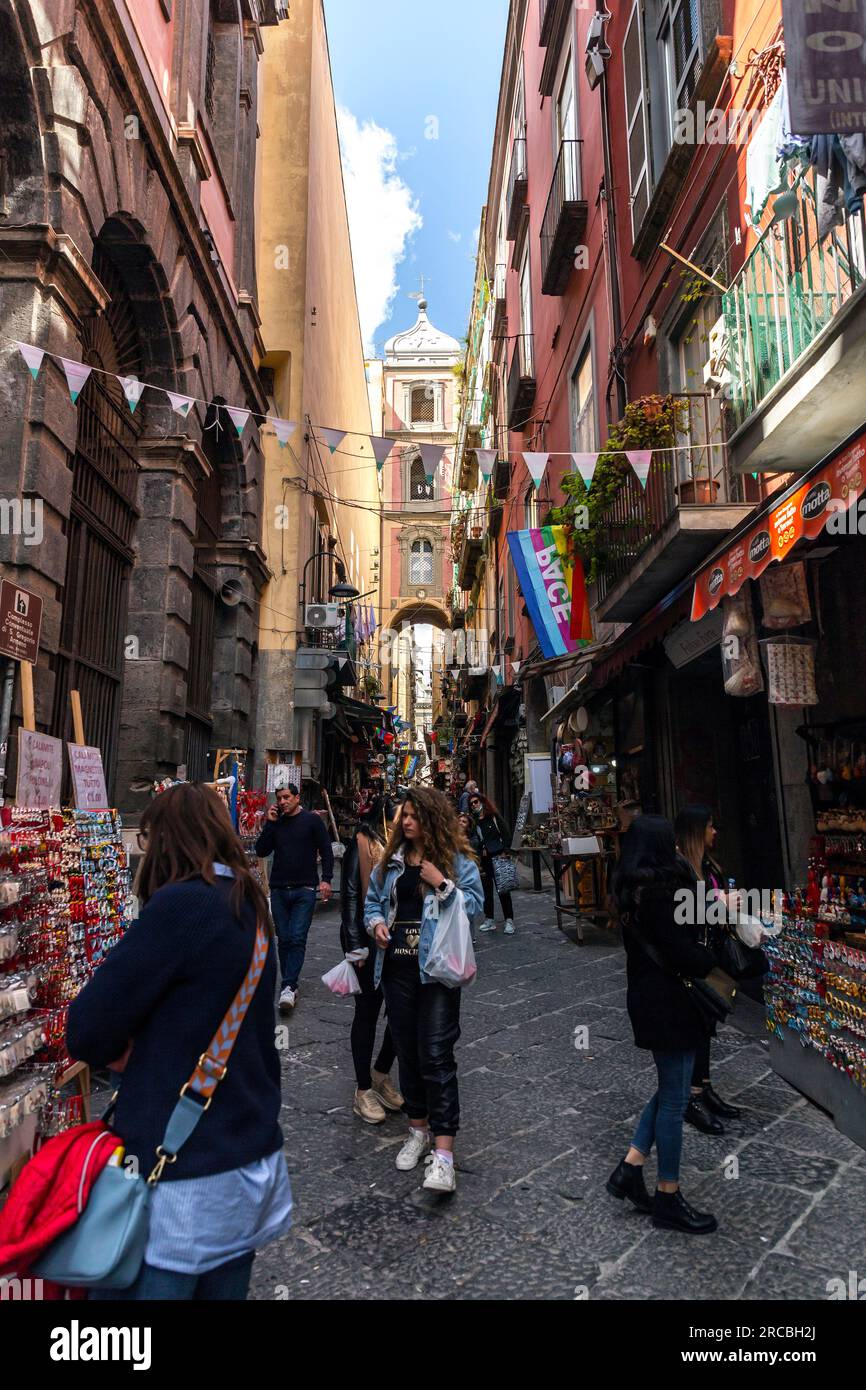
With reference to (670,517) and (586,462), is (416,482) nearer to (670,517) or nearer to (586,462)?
(586,462)

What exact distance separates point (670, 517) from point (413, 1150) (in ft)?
16.1

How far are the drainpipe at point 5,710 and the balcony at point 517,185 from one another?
16.7 meters

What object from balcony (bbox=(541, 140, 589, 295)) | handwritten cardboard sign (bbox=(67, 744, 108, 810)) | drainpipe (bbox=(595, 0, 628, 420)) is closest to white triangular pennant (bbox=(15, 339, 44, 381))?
handwritten cardboard sign (bbox=(67, 744, 108, 810))

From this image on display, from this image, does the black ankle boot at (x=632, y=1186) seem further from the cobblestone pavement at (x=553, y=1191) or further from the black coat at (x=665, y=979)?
the black coat at (x=665, y=979)

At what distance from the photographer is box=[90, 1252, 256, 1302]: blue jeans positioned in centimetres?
172

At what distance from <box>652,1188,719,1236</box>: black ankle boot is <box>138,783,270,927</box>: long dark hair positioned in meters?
2.21

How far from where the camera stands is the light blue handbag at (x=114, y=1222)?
164cm

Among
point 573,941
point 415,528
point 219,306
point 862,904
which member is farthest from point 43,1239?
point 415,528

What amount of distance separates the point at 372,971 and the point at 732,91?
7.38 m

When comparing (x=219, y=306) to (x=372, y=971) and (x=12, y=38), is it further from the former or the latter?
(x=372, y=971)

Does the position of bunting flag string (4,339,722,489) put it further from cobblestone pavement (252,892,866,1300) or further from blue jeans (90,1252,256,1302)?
blue jeans (90,1252,256,1302)

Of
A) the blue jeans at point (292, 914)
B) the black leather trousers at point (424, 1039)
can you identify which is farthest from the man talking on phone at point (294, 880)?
the black leather trousers at point (424, 1039)

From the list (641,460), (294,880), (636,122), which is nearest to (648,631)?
(641,460)

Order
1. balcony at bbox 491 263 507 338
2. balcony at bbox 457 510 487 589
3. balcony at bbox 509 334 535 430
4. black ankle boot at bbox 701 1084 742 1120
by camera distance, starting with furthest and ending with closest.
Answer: balcony at bbox 457 510 487 589 < balcony at bbox 491 263 507 338 < balcony at bbox 509 334 535 430 < black ankle boot at bbox 701 1084 742 1120
